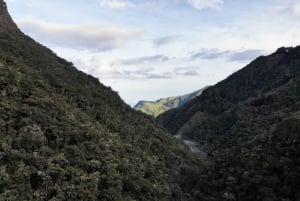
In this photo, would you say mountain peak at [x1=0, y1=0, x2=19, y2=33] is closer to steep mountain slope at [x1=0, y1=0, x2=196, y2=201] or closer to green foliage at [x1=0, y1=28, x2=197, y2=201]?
steep mountain slope at [x1=0, y1=0, x2=196, y2=201]

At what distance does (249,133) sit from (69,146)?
4885 cm

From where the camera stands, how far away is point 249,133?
3250 inches

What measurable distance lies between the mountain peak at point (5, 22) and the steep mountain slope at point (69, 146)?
29.9 ft

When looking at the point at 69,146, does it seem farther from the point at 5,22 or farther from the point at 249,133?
the point at 249,133

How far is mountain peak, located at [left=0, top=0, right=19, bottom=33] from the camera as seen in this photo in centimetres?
7982

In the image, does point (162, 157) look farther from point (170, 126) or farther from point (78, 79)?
point (170, 126)

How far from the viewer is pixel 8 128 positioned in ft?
137

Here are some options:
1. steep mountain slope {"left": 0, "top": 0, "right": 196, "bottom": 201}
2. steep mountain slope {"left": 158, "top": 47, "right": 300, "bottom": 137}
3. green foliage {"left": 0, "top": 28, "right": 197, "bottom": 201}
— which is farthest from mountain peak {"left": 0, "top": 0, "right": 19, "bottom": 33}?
steep mountain slope {"left": 158, "top": 47, "right": 300, "bottom": 137}

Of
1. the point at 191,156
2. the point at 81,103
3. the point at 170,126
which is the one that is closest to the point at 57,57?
the point at 81,103

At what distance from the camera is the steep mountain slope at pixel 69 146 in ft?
123

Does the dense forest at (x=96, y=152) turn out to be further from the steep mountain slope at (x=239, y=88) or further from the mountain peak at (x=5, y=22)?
the steep mountain slope at (x=239, y=88)

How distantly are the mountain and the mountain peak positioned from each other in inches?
1938

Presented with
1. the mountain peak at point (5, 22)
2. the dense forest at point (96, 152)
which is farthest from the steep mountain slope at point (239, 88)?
the mountain peak at point (5, 22)

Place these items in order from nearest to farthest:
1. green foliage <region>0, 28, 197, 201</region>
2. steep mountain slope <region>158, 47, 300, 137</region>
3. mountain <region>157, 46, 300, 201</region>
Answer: green foliage <region>0, 28, 197, 201</region> < mountain <region>157, 46, 300, 201</region> < steep mountain slope <region>158, 47, 300, 137</region>
